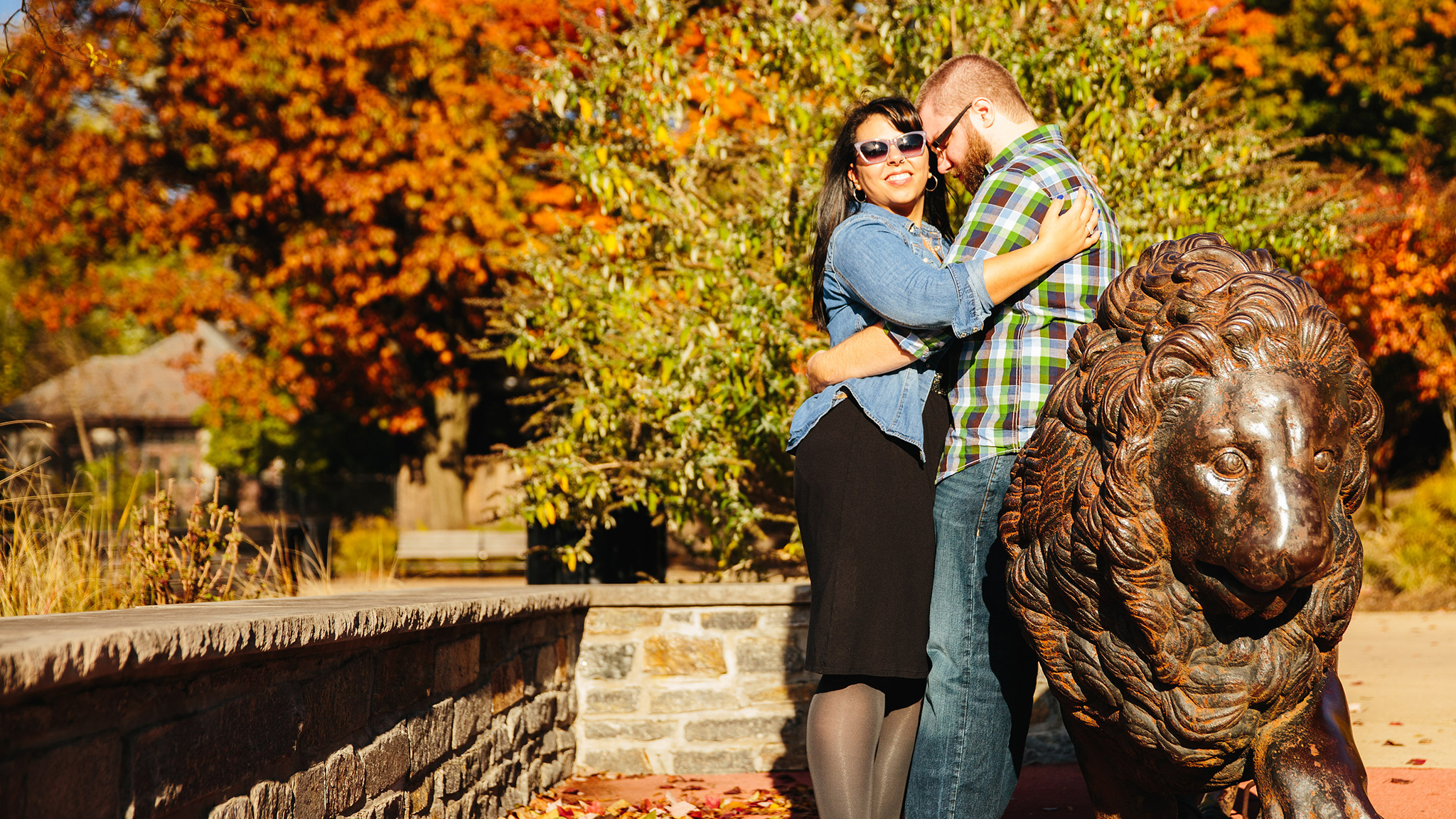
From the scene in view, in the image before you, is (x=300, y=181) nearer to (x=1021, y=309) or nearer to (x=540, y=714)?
(x=540, y=714)

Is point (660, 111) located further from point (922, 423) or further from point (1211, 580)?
point (1211, 580)

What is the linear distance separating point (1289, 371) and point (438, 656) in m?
2.49

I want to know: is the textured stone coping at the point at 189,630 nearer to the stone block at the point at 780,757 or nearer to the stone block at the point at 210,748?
the stone block at the point at 210,748

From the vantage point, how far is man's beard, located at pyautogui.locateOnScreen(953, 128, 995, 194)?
234 centimetres

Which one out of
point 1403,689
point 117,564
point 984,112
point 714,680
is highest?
point 984,112

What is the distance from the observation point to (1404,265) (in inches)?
433

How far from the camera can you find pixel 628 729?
4.56 metres

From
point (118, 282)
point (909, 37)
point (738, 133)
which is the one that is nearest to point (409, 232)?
point (118, 282)

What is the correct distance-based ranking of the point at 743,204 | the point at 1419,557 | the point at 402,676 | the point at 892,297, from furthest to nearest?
the point at 1419,557
the point at 743,204
the point at 402,676
the point at 892,297

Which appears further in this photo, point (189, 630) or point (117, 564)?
point (117, 564)

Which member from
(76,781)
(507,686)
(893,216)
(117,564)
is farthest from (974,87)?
(117,564)

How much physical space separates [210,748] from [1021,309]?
1.76m

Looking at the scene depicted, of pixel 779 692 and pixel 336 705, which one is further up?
pixel 336 705

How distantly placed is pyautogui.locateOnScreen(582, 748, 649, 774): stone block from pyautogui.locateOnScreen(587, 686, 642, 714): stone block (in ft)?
0.58
